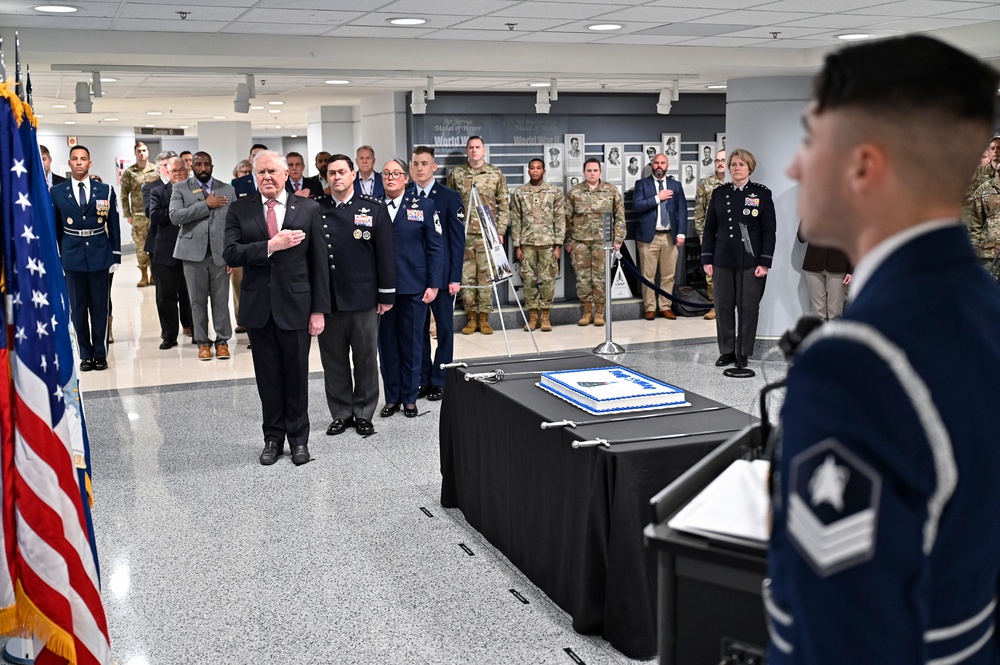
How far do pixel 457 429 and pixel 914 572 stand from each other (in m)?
3.60

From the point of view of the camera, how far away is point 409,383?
6.48 meters

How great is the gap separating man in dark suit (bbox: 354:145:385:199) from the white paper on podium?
6378mm

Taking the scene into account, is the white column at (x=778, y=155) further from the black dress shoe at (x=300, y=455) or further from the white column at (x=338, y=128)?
the white column at (x=338, y=128)

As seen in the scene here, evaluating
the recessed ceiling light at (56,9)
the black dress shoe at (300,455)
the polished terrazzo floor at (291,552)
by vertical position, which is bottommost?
the polished terrazzo floor at (291,552)

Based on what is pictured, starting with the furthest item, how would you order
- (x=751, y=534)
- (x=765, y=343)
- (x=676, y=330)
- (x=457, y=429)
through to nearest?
1. (x=676, y=330)
2. (x=765, y=343)
3. (x=457, y=429)
4. (x=751, y=534)

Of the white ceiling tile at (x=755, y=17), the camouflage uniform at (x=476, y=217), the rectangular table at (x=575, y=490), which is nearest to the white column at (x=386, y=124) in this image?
the camouflage uniform at (x=476, y=217)

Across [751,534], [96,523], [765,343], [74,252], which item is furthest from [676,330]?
[751,534]

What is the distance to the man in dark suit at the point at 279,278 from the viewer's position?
5.24 meters

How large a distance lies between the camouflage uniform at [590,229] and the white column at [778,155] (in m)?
1.97

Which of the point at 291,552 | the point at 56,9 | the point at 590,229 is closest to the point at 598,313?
the point at 590,229

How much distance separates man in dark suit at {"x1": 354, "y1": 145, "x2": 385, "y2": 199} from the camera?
→ 7.76 metres

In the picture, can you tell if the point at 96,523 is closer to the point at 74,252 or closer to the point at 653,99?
the point at 74,252

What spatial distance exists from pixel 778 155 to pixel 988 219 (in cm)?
184

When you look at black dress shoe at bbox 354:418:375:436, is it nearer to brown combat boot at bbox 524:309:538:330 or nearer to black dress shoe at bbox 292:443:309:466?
black dress shoe at bbox 292:443:309:466
